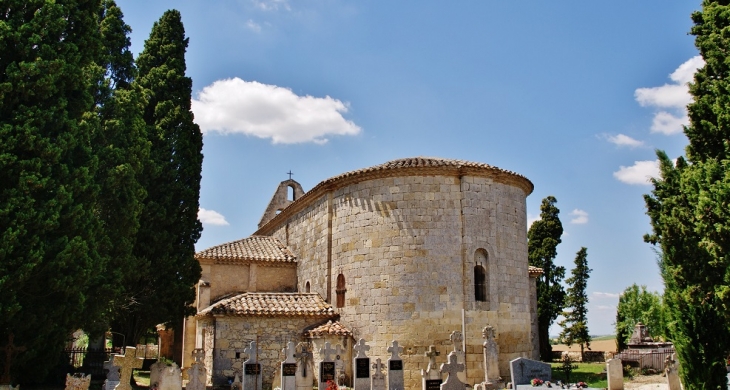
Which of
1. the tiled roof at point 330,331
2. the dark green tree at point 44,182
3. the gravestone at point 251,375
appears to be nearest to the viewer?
the dark green tree at point 44,182

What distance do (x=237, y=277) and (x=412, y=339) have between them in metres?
8.23

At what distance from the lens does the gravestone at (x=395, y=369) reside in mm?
14961

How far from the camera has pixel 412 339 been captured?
1639 centimetres

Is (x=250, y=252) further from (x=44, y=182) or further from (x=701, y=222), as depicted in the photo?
(x=701, y=222)

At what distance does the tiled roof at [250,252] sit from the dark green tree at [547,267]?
45.3 feet

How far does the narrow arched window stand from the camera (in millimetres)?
18266

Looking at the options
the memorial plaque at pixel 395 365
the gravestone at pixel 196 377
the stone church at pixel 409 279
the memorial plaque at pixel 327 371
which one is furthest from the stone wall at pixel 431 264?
the gravestone at pixel 196 377

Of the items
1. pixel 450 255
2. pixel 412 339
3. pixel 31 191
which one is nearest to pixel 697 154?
pixel 450 255

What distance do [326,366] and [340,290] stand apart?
3494 mm

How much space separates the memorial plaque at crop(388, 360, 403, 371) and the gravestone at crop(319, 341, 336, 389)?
1.54 meters

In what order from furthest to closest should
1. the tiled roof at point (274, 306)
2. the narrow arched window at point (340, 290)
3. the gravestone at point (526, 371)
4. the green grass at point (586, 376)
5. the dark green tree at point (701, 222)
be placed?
the green grass at point (586, 376) → the narrow arched window at point (340, 290) → the tiled roof at point (274, 306) → the gravestone at point (526, 371) → the dark green tree at point (701, 222)

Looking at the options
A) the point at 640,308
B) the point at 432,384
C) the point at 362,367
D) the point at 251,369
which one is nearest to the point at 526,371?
the point at 432,384

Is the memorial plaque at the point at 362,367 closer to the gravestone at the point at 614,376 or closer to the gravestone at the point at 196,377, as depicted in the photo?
the gravestone at the point at 196,377

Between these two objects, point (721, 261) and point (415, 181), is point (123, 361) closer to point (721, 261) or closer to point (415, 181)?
point (415, 181)
